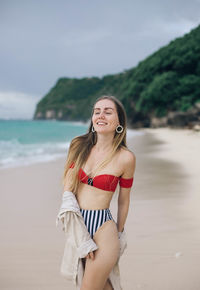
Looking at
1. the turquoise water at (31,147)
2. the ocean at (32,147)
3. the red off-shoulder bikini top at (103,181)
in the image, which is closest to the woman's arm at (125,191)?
the red off-shoulder bikini top at (103,181)

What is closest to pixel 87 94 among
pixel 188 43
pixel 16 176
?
pixel 188 43

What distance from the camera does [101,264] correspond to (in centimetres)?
199

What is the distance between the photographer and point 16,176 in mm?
8633

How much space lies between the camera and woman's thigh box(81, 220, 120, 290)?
1989 millimetres

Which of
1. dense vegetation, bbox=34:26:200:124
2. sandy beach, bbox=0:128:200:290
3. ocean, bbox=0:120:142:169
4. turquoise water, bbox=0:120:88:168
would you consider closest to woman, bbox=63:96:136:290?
sandy beach, bbox=0:128:200:290

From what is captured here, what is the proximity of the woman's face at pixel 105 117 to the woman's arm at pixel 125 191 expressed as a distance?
0.25m

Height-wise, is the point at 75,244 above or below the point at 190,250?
above

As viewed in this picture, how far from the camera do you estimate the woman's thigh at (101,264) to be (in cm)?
199

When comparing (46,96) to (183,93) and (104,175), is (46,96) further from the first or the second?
(104,175)

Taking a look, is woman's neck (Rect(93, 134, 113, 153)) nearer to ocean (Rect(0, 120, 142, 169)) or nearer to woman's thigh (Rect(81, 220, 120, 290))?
woman's thigh (Rect(81, 220, 120, 290))

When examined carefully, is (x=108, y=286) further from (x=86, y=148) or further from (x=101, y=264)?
(x=86, y=148)

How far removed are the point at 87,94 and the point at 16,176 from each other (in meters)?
154

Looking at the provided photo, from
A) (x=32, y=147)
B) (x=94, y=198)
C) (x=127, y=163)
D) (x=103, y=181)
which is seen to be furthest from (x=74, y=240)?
(x=32, y=147)

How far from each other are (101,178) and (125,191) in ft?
0.80
